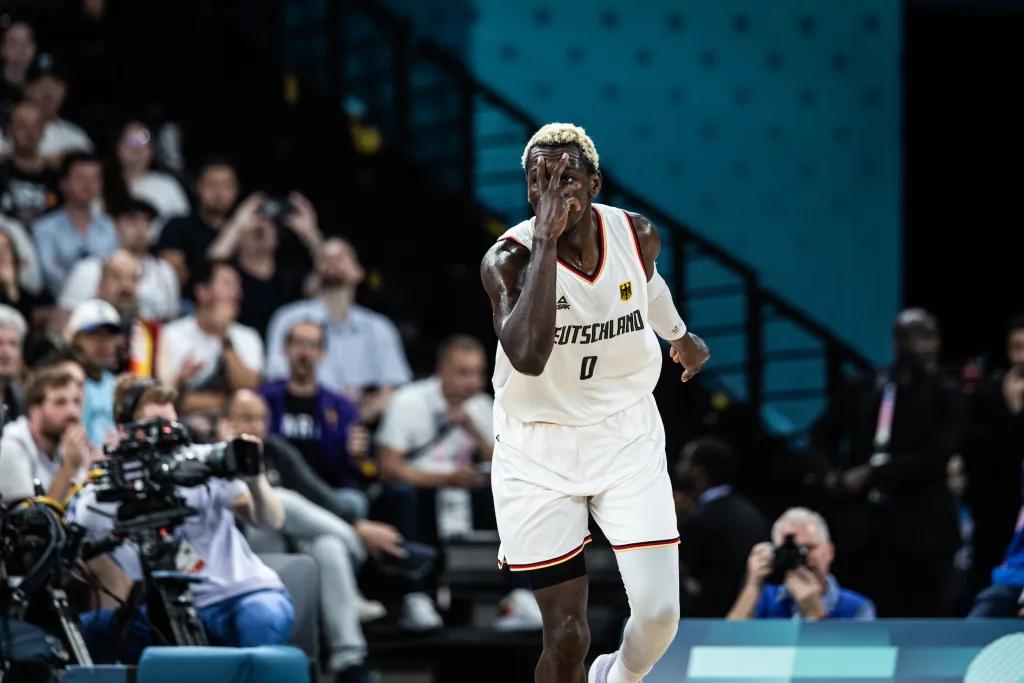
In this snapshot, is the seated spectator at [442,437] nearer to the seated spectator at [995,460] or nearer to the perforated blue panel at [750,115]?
the seated spectator at [995,460]

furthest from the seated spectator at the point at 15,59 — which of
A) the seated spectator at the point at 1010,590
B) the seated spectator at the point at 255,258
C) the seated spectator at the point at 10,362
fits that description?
the seated spectator at the point at 1010,590

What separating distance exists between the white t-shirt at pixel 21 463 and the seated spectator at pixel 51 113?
334 cm

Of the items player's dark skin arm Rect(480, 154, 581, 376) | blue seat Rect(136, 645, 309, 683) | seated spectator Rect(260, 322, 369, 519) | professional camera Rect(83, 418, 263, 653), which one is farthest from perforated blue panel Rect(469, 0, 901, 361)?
player's dark skin arm Rect(480, 154, 581, 376)

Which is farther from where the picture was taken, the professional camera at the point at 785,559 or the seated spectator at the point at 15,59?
the seated spectator at the point at 15,59

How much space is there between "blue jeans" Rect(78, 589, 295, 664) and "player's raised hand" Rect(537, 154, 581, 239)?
2.19 meters

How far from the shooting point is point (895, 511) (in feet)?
30.7

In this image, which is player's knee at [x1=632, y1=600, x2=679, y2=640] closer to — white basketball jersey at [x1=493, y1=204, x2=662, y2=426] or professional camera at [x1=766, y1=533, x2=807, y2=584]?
white basketball jersey at [x1=493, y1=204, x2=662, y2=426]

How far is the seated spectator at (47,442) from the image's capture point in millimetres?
7197

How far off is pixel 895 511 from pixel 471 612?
223 cm

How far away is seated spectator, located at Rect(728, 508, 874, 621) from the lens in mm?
7410

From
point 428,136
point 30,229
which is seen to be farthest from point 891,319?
point 30,229

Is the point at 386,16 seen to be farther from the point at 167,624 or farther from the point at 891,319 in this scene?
the point at 167,624

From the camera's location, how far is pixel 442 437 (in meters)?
9.66

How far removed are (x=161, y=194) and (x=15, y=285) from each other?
6.01 feet
